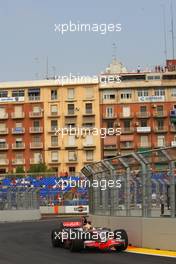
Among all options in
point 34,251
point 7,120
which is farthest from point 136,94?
point 34,251

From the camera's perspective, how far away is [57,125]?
289 ft

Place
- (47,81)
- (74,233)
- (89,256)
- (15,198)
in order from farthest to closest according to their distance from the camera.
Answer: (47,81) < (15,198) < (74,233) < (89,256)

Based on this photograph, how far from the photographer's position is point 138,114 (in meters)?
87.8

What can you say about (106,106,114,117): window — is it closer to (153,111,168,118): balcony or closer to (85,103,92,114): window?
(85,103,92,114): window

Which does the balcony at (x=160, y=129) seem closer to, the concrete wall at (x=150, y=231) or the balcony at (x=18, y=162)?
the balcony at (x=18, y=162)

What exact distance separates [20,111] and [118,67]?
62.4 feet

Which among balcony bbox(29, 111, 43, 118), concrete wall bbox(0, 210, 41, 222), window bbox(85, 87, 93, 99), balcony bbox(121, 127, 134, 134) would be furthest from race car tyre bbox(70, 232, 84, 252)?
balcony bbox(29, 111, 43, 118)

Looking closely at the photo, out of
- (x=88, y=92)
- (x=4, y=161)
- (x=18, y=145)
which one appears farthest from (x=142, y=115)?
(x=4, y=161)

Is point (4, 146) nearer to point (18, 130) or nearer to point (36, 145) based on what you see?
point (18, 130)

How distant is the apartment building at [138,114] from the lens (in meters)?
87.2

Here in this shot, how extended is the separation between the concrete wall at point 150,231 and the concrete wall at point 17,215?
28.2 m

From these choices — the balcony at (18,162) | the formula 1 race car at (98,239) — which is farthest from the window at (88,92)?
the formula 1 race car at (98,239)

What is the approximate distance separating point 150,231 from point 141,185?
1.30 m

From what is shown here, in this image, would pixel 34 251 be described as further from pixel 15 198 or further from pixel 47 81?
pixel 47 81
